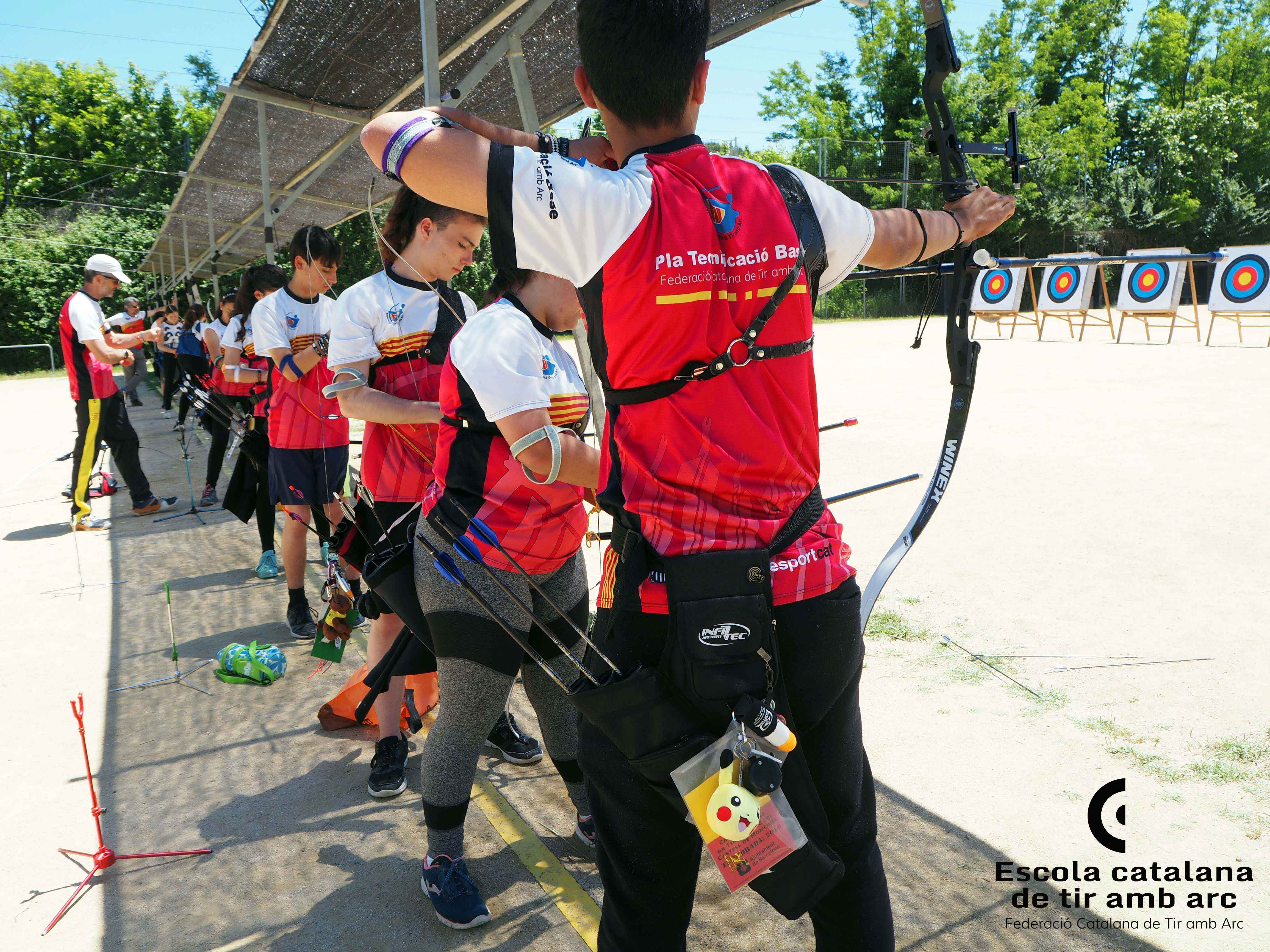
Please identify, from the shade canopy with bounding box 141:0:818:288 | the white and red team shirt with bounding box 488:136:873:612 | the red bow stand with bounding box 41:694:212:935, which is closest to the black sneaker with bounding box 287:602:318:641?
the red bow stand with bounding box 41:694:212:935

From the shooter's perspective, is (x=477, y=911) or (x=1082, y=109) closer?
(x=477, y=911)

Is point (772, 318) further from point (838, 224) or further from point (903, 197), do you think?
point (903, 197)

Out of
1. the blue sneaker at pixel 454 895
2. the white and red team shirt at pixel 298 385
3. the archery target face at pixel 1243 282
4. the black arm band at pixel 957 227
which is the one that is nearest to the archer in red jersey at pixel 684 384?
the black arm band at pixel 957 227

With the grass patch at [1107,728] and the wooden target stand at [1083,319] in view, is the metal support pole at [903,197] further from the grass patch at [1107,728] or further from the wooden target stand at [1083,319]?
the grass patch at [1107,728]

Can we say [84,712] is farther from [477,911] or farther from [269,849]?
[477,911]

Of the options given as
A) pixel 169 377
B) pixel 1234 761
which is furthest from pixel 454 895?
pixel 169 377

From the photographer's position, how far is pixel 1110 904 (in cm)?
215

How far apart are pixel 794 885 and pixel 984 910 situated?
3.98 feet

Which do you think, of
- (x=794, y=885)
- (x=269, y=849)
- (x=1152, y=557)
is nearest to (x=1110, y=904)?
(x=794, y=885)

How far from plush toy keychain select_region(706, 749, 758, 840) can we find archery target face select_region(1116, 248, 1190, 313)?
768 inches

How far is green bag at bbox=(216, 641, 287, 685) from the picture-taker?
377 cm

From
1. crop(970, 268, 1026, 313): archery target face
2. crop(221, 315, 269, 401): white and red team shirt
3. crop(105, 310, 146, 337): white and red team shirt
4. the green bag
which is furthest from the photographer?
crop(970, 268, 1026, 313): archery target face

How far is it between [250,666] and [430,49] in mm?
2678

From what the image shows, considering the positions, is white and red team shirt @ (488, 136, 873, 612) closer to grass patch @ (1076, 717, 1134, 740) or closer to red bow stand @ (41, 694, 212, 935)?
red bow stand @ (41, 694, 212, 935)
